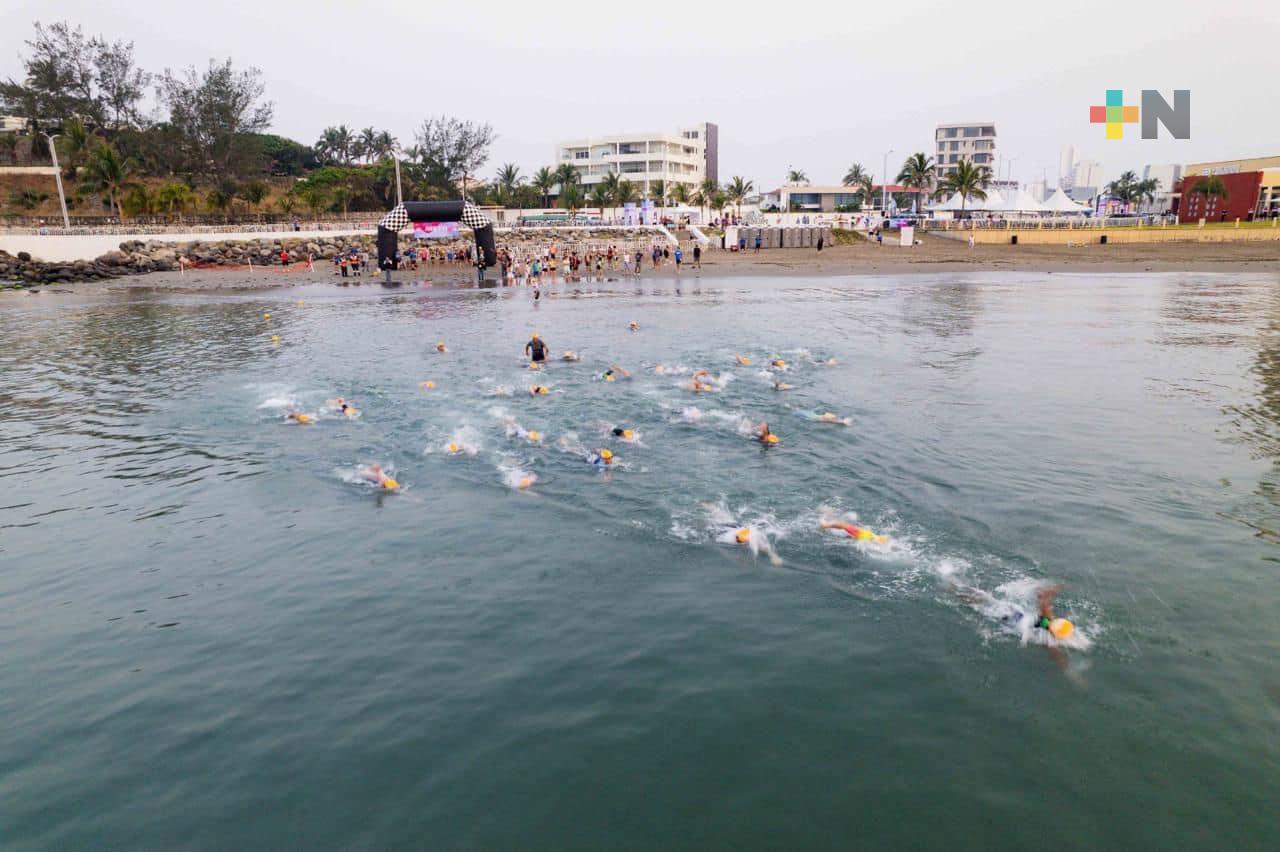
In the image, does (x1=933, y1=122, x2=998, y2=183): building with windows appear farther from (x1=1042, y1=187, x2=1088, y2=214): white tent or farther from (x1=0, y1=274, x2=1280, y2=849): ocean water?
(x1=0, y1=274, x2=1280, y2=849): ocean water

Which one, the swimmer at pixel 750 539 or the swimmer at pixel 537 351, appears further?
the swimmer at pixel 537 351

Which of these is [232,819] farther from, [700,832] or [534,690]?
[700,832]

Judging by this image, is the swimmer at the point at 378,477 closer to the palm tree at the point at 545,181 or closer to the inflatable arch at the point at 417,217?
the inflatable arch at the point at 417,217

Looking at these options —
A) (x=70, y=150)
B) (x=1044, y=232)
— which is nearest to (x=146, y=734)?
(x=1044, y=232)

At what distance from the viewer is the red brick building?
249 feet

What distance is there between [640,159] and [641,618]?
113755 millimetres

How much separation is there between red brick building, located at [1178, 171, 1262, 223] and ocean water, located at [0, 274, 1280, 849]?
74.8 meters

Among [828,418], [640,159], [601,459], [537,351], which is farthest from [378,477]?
[640,159]

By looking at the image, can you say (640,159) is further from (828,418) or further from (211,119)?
(828,418)

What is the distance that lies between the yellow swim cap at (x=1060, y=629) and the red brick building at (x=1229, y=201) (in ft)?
296

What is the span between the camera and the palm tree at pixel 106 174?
6438 centimetres

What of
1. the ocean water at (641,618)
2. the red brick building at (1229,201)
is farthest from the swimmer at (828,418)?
the red brick building at (1229,201)

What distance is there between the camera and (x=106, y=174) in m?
65.4

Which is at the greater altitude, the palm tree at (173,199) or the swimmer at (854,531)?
the palm tree at (173,199)
